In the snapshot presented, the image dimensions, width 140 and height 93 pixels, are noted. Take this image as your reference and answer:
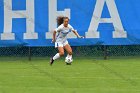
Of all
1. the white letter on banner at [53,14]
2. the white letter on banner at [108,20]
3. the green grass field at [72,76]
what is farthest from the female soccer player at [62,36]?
the white letter on banner at [108,20]

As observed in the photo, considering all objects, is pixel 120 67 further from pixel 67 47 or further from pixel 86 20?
pixel 86 20

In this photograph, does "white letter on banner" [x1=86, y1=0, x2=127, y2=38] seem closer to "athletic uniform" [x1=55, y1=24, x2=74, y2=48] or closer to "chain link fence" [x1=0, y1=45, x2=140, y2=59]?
"chain link fence" [x1=0, y1=45, x2=140, y2=59]

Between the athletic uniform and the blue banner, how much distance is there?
1.48 m

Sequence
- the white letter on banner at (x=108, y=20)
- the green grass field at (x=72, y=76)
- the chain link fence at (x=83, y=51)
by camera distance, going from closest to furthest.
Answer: the green grass field at (x=72, y=76)
the white letter on banner at (x=108, y=20)
the chain link fence at (x=83, y=51)

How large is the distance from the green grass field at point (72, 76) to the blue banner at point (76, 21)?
2.39 ft

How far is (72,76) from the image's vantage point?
12633 millimetres

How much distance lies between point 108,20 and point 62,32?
2.25m

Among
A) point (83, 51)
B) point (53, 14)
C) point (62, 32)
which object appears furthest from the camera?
point (83, 51)

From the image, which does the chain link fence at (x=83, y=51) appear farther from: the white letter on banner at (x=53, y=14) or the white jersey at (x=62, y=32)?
the white jersey at (x=62, y=32)

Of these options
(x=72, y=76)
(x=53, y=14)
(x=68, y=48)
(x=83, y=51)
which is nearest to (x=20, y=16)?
(x=53, y=14)

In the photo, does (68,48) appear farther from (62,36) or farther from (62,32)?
(62,32)

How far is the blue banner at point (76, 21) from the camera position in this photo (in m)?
17.4

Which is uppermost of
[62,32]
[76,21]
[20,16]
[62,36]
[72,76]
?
[20,16]

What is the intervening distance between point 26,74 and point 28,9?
15.4ft
